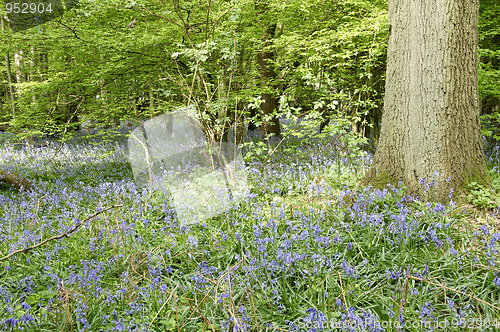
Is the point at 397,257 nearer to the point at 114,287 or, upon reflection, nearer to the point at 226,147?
the point at 114,287

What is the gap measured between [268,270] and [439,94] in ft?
8.71

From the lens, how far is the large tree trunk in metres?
3.36

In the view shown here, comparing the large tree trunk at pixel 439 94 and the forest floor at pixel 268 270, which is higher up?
the large tree trunk at pixel 439 94

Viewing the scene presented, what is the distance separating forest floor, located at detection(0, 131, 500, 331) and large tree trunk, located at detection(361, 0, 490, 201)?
256mm

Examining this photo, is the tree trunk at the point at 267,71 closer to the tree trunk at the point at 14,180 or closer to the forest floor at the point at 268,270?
the forest floor at the point at 268,270

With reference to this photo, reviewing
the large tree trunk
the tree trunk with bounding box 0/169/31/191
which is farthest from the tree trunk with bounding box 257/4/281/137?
the tree trunk with bounding box 0/169/31/191

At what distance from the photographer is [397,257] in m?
2.79

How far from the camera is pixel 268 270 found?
278 centimetres

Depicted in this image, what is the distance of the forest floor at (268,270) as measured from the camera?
218 cm

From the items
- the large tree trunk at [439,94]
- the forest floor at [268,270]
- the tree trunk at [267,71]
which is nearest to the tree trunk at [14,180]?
the forest floor at [268,270]

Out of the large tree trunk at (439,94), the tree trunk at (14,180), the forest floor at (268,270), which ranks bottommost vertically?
the forest floor at (268,270)

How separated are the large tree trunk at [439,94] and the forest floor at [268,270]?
256 mm

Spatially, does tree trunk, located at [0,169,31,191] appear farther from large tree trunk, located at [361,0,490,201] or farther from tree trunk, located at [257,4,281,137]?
large tree trunk, located at [361,0,490,201]

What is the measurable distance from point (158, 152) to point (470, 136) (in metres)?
7.40
